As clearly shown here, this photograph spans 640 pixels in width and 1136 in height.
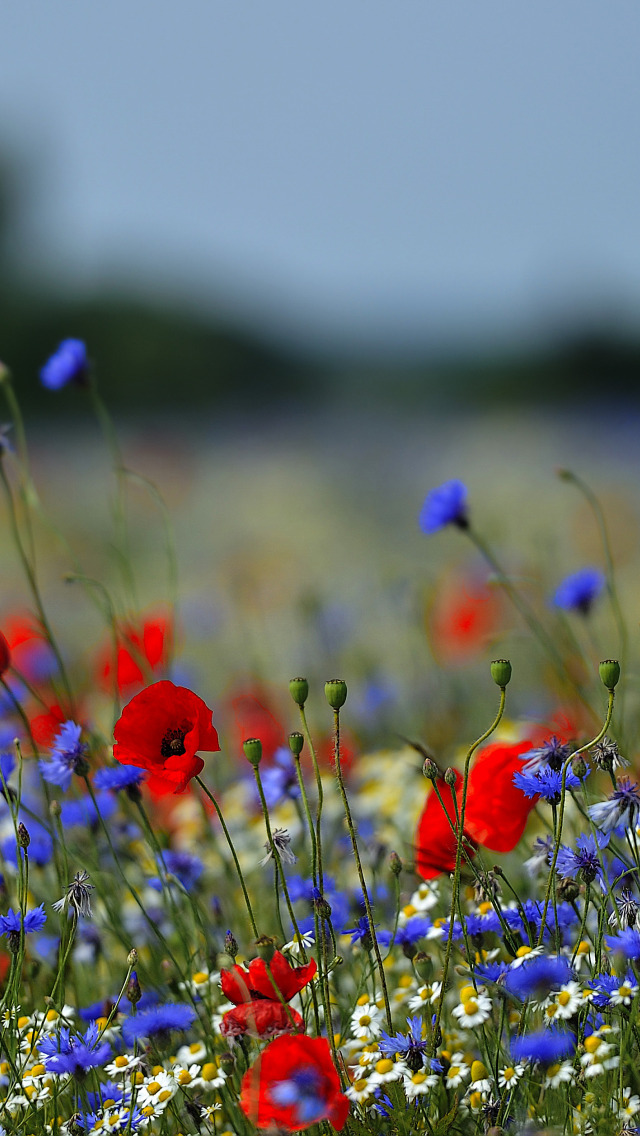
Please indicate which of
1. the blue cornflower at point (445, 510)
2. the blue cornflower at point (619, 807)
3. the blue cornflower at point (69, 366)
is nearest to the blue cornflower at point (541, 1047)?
the blue cornflower at point (619, 807)

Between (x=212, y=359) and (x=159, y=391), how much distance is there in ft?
5.16

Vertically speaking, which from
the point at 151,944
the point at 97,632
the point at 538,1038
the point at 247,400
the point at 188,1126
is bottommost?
the point at 247,400

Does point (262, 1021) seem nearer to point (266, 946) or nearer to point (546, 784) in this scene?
point (266, 946)

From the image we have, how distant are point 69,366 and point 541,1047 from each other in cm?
141

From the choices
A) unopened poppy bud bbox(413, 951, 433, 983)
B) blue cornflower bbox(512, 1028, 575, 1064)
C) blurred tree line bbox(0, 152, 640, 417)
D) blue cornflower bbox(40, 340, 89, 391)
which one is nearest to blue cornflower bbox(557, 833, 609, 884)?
blue cornflower bbox(512, 1028, 575, 1064)

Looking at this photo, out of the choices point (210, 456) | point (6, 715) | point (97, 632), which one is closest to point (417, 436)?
point (210, 456)

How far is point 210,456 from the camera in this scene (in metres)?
11.6

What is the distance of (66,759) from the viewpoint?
1489 mm

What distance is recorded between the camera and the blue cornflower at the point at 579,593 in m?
2.05

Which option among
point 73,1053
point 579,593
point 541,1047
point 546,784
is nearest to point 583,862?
point 546,784

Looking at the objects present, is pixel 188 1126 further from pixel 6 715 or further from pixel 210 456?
pixel 210 456

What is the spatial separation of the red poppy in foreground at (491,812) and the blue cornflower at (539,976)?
0.18 metres

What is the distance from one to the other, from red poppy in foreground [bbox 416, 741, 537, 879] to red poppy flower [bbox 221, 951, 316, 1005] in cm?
25

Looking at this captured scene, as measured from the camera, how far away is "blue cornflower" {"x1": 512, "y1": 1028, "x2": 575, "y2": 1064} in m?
1.11
